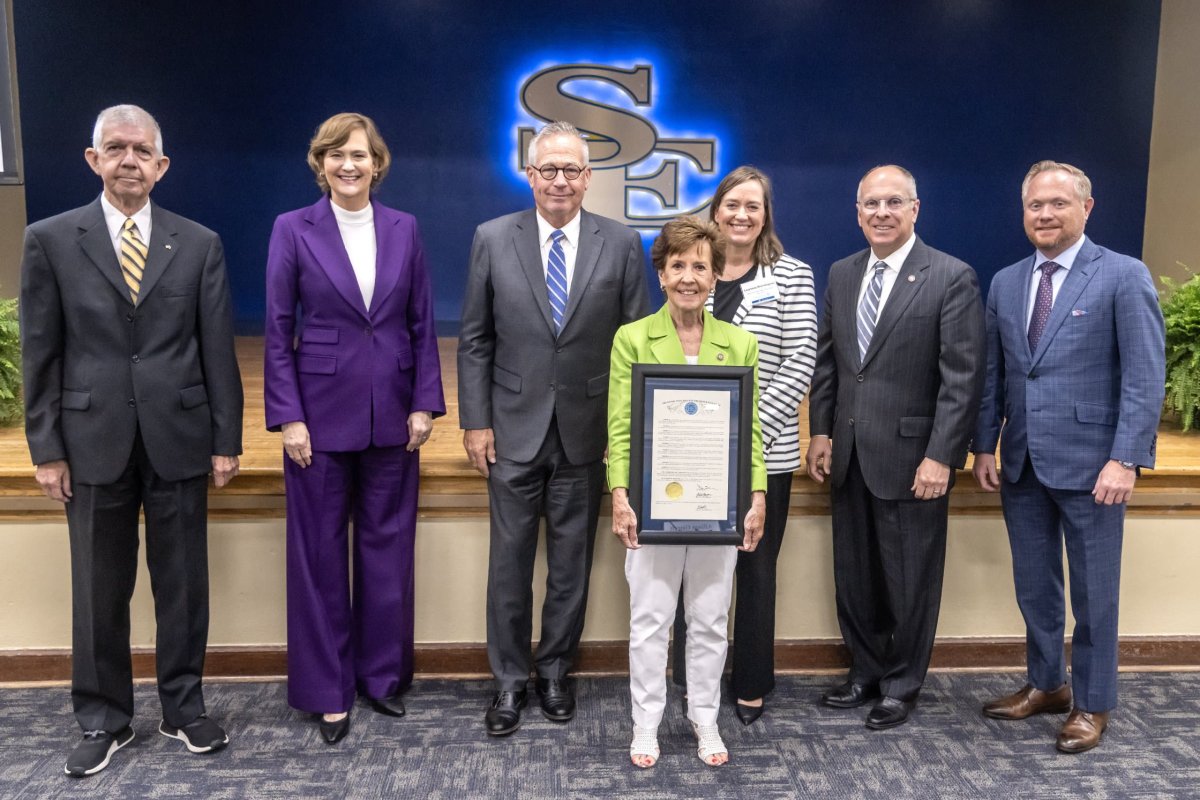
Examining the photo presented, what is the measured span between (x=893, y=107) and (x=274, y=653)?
604 cm

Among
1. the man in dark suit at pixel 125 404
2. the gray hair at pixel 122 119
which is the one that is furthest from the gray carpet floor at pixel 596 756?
the gray hair at pixel 122 119

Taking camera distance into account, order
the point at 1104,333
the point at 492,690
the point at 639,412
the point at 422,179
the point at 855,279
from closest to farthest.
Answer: the point at 639,412 → the point at 1104,333 → the point at 855,279 → the point at 492,690 → the point at 422,179

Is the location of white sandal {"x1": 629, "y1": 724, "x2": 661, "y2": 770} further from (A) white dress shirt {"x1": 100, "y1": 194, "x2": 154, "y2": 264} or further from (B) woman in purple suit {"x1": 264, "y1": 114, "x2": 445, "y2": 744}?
(A) white dress shirt {"x1": 100, "y1": 194, "x2": 154, "y2": 264}

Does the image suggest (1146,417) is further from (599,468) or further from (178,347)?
(178,347)

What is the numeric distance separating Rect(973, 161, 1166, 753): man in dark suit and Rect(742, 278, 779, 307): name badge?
65 cm

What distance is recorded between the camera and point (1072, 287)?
259 cm

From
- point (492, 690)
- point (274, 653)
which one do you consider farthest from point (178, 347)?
point (492, 690)

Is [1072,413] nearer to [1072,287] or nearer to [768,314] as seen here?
[1072,287]

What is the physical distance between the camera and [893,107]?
730 centimetres

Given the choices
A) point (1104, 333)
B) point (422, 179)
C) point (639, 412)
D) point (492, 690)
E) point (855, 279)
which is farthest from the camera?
point (422, 179)

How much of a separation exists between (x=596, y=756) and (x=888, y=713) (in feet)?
2.83

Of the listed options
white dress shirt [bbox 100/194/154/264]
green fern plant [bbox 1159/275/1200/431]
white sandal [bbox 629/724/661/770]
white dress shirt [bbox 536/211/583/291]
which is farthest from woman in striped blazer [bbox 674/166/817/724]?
green fern plant [bbox 1159/275/1200/431]

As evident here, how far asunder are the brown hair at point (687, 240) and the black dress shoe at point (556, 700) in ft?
4.21

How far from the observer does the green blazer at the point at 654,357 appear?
2.47 meters
